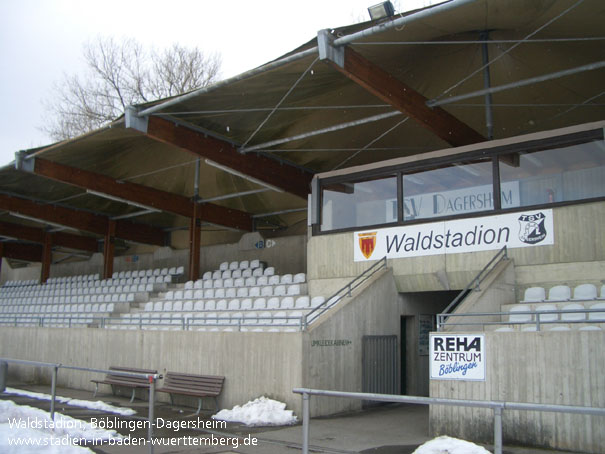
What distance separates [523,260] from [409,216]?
281 centimetres

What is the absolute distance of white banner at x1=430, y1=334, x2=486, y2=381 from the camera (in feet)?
29.6

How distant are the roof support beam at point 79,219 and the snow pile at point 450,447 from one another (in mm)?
20966

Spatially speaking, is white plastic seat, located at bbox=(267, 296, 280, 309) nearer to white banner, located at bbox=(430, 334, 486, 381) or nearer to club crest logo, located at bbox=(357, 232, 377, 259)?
club crest logo, located at bbox=(357, 232, 377, 259)

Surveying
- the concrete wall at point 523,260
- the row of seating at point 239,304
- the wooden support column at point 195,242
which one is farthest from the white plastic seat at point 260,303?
the wooden support column at point 195,242

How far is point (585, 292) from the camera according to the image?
10719 millimetres

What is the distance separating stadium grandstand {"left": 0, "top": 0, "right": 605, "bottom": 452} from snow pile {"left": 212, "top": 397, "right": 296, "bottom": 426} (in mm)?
295

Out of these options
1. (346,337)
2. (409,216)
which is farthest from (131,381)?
(409,216)

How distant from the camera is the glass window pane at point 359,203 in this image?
14438 millimetres

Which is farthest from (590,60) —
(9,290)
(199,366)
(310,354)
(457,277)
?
(9,290)

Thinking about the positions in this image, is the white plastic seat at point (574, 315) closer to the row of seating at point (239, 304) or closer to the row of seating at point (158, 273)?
the row of seating at point (239, 304)

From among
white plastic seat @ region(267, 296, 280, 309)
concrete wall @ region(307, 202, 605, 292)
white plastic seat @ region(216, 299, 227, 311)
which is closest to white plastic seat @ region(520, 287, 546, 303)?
concrete wall @ region(307, 202, 605, 292)

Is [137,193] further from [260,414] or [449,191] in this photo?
[260,414]

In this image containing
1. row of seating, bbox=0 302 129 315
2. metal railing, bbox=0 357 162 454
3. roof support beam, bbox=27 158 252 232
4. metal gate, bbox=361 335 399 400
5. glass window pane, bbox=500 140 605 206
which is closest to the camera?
metal railing, bbox=0 357 162 454

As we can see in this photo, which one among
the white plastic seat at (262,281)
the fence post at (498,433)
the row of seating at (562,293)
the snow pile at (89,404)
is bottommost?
the snow pile at (89,404)
